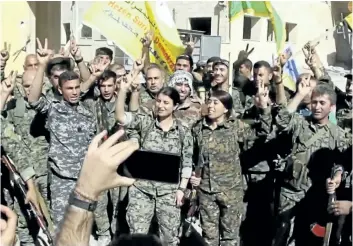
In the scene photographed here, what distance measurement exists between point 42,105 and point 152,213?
1.36m

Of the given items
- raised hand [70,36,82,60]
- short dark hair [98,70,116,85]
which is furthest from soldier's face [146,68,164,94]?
raised hand [70,36,82,60]

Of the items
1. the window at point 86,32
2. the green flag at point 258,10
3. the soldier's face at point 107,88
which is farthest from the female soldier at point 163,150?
the window at point 86,32

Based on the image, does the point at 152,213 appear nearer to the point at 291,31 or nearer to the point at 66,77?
the point at 66,77

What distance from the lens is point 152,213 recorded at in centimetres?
543

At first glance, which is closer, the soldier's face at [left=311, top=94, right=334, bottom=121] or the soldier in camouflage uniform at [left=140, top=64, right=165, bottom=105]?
the soldier's face at [left=311, top=94, right=334, bottom=121]

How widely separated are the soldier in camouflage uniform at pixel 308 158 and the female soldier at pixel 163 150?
90 cm

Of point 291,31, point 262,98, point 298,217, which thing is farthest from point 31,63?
point 291,31

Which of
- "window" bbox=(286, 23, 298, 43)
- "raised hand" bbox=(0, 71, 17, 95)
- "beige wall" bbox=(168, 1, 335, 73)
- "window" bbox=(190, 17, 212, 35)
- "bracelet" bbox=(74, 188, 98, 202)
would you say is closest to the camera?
"bracelet" bbox=(74, 188, 98, 202)

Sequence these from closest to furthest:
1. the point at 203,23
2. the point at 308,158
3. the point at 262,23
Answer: the point at 308,158
the point at 203,23
the point at 262,23

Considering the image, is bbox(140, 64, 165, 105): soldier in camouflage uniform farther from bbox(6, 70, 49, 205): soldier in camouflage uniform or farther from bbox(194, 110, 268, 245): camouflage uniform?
bbox(6, 70, 49, 205): soldier in camouflage uniform

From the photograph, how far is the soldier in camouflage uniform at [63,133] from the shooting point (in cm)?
559

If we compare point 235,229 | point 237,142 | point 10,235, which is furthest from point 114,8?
point 10,235

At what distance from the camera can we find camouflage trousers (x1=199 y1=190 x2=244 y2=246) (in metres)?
5.65

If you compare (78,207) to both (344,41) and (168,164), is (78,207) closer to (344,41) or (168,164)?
(168,164)
